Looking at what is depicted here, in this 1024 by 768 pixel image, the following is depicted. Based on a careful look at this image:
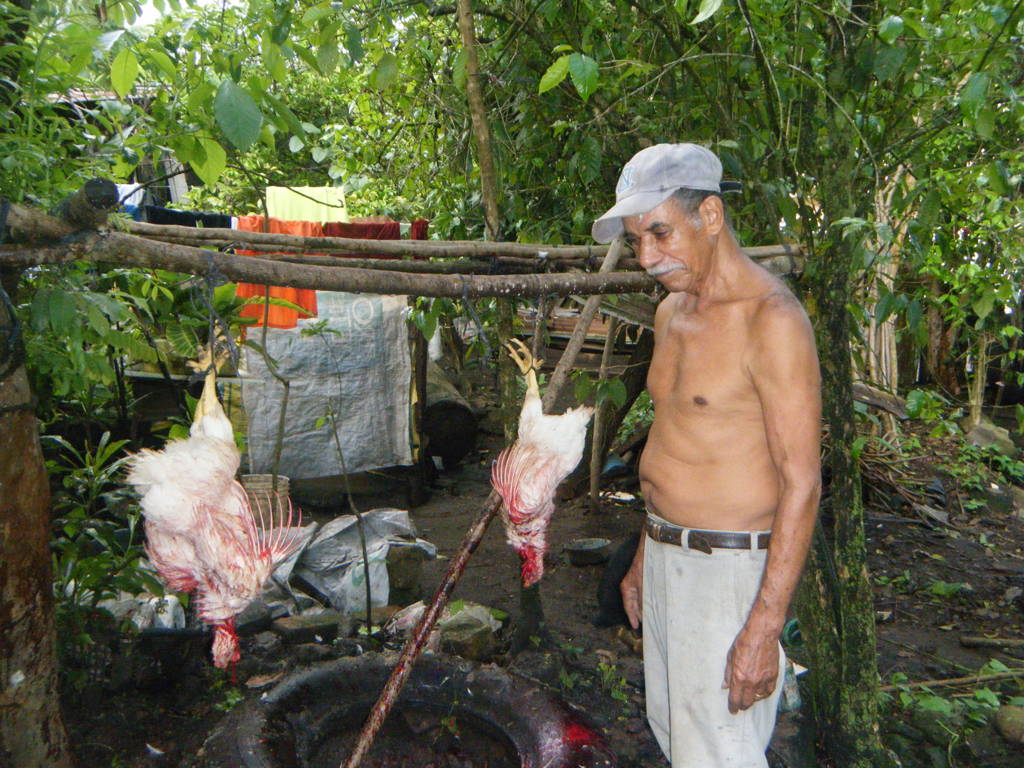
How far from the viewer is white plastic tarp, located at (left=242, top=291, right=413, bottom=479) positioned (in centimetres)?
665

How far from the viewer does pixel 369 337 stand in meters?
6.91

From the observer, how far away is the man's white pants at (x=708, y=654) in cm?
216

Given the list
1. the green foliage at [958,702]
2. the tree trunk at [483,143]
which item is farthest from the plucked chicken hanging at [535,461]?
the green foliage at [958,702]

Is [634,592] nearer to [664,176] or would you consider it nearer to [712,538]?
[712,538]

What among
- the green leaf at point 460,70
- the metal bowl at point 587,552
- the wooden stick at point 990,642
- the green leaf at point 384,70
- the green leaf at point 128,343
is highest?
the green leaf at point 460,70

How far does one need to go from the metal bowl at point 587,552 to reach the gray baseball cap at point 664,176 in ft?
12.4

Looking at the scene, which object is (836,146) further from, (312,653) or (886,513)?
(886,513)

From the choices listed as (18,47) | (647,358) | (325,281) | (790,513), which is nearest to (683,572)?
(790,513)

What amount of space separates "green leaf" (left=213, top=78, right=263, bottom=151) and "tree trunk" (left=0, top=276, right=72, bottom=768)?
2.16 feet

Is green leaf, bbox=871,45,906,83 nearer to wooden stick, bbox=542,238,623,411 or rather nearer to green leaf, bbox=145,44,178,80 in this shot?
wooden stick, bbox=542,238,623,411

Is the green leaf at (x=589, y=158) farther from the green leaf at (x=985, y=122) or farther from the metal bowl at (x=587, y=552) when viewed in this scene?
the metal bowl at (x=587, y=552)

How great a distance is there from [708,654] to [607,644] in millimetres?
2377

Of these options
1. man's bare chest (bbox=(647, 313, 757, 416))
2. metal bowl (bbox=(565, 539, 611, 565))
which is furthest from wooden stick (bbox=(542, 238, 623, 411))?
metal bowl (bbox=(565, 539, 611, 565))

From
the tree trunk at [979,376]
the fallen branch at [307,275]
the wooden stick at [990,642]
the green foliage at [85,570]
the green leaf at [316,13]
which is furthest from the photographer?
the tree trunk at [979,376]
